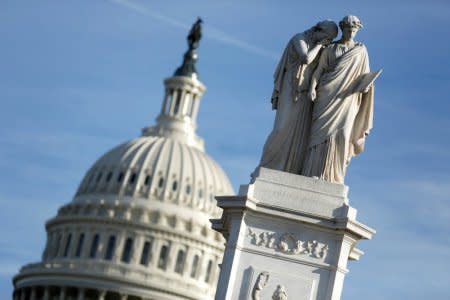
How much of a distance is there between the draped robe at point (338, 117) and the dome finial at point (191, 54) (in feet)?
572

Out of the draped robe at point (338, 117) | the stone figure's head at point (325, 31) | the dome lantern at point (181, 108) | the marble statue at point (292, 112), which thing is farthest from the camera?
the dome lantern at point (181, 108)

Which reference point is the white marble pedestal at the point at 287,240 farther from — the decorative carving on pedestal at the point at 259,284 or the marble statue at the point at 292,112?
the marble statue at the point at 292,112

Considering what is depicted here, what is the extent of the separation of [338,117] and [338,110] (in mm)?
72

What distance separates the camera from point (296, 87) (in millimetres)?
16375

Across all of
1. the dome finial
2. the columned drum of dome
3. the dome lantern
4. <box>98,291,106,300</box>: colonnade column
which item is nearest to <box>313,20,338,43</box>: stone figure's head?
the columned drum of dome

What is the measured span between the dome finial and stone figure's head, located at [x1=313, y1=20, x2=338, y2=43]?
571ft

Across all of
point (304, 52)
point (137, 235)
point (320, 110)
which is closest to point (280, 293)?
point (320, 110)

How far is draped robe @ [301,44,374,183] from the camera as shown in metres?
16.1

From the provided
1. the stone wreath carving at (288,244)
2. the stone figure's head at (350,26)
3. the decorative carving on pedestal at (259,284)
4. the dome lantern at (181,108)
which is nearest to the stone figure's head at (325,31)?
the stone figure's head at (350,26)

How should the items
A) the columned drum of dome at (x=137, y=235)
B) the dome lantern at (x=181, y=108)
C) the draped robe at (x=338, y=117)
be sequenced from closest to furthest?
1. the draped robe at (x=338, y=117)
2. the columned drum of dome at (x=137, y=235)
3. the dome lantern at (x=181, y=108)

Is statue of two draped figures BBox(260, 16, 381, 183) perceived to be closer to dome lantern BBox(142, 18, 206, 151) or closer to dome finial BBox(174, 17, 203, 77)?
dome lantern BBox(142, 18, 206, 151)

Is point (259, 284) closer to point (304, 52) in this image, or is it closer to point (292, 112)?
point (292, 112)

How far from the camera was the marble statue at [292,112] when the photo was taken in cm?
1628

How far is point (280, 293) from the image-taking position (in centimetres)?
1553
